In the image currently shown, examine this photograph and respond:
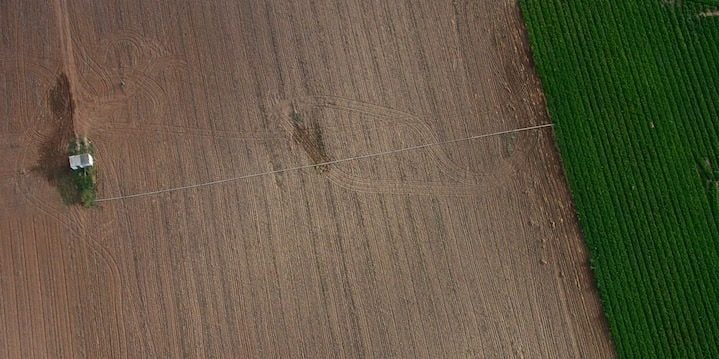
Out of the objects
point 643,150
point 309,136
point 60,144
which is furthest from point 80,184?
point 643,150

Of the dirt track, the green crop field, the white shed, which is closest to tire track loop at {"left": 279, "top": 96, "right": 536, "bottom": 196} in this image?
the dirt track

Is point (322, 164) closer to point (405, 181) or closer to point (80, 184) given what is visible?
point (405, 181)

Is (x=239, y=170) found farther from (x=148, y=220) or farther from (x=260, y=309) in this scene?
(x=260, y=309)

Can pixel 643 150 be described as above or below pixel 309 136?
below

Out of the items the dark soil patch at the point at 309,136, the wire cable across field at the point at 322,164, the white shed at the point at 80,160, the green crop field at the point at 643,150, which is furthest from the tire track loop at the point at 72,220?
the green crop field at the point at 643,150

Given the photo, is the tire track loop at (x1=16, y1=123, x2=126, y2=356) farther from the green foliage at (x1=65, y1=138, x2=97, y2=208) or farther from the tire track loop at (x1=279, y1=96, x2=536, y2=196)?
the tire track loop at (x1=279, y1=96, x2=536, y2=196)

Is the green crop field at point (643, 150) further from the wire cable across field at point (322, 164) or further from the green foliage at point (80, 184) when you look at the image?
the green foliage at point (80, 184)

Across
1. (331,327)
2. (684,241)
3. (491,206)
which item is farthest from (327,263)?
(684,241)
